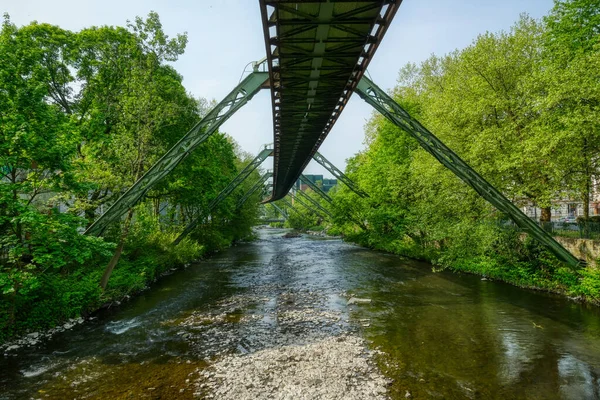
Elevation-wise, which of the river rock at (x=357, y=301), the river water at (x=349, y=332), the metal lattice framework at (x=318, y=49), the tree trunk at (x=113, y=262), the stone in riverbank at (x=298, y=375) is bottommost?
the river rock at (x=357, y=301)

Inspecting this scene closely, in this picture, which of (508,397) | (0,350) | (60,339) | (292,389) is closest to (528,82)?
(508,397)

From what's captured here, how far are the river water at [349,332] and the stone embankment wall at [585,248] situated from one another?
1814 millimetres

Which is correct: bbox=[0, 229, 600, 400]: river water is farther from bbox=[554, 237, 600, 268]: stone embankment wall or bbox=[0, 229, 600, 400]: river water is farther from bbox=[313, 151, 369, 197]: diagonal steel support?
bbox=[313, 151, 369, 197]: diagonal steel support

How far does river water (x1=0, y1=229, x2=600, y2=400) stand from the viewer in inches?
251

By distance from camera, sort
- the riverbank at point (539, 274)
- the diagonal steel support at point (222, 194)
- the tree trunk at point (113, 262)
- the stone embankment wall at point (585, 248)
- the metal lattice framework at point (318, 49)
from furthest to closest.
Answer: the diagonal steel support at point (222, 194), the tree trunk at point (113, 262), the stone embankment wall at point (585, 248), the riverbank at point (539, 274), the metal lattice framework at point (318, 49)

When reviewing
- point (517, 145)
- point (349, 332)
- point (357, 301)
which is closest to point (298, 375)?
point (349, 332)

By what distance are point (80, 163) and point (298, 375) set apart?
8890 millimetres

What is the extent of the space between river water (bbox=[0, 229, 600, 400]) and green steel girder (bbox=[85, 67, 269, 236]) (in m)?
3.52

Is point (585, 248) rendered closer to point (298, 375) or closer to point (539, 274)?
point (539, 274)

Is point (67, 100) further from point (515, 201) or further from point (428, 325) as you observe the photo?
point (515, 201)

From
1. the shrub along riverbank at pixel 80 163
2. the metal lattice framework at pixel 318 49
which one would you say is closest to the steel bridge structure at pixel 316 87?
the metal lattice framework at pixel 318 49

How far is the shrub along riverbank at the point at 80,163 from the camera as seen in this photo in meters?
8.05

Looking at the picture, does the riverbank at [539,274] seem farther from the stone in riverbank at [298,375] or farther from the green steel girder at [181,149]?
the green steel girder at [181,149]

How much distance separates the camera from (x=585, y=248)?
12070 mm
